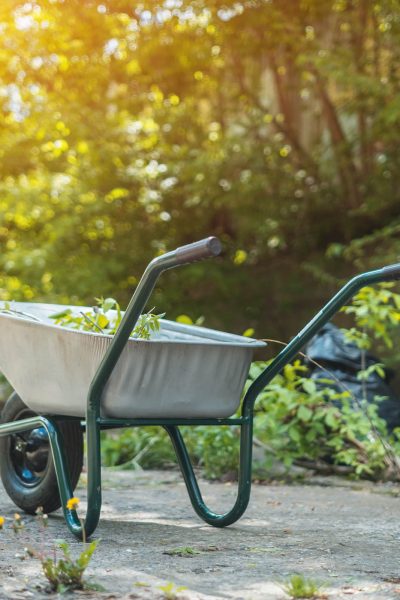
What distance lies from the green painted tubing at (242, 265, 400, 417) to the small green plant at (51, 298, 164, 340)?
405mm

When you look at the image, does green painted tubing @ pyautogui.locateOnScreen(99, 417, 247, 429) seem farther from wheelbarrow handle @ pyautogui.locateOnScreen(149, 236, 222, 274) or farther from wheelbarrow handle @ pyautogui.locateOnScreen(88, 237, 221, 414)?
wheelbarrow handle @ pyautogui.locateOnScreen(149, 236, 222, 274)

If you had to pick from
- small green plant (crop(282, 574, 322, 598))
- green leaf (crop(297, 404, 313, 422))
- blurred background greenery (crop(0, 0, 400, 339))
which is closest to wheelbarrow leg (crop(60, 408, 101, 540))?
small green plant (crop(282, 574, 322, 598))

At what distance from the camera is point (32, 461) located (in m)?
3.46

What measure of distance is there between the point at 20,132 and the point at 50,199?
104 cm

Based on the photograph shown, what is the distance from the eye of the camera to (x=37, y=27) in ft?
26.3

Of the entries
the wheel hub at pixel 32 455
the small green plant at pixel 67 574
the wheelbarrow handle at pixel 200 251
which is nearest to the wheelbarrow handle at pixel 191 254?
the wheelbarrow handle at pixel 200 251

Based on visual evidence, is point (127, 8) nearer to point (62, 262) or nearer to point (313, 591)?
point (62, 262)

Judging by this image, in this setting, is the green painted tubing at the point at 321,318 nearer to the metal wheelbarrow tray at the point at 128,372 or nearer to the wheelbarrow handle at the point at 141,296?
the metal wheelbarrow tray at the point at 128,372

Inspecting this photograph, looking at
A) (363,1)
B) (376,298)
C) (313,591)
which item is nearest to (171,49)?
(363,1)

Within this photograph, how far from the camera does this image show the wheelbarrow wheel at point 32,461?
10.9 ft

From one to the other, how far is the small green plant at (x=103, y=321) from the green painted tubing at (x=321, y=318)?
15.9 inches

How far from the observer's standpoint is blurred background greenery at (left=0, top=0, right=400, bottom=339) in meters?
7.77

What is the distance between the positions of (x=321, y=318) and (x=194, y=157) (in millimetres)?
5392

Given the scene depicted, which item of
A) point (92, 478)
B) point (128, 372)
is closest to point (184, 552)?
point (92, 478)
